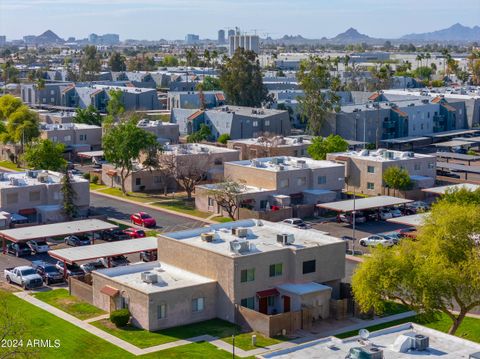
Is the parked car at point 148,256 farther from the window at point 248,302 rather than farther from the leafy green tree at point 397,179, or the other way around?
→ the leafy green tree at point 397,179

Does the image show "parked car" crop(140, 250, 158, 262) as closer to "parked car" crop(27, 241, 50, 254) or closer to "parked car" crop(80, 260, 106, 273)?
"parked car" crop(80, 260, 106, 273)

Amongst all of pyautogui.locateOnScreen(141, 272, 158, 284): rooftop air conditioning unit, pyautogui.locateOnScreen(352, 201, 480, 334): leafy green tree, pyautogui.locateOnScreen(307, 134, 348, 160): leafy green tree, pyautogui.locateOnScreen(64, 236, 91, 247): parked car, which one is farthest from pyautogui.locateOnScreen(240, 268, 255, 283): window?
pyautogui.locateOnScreen(307, 134, 348, 160): leafy green tree

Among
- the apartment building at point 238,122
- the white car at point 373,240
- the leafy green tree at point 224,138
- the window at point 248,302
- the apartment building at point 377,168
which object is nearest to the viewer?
the window at point 248,302

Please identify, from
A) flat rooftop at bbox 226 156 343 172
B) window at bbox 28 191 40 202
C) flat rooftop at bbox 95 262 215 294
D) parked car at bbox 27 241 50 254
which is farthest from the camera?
flat rooftop at bbox 226 156 343 172

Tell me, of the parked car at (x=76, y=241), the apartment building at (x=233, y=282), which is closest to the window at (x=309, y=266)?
the apartment building at (x=233, y=282)

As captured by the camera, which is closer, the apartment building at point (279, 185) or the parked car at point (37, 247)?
the parked car at point (37, 247)

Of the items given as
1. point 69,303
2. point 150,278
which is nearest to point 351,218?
point 150,278

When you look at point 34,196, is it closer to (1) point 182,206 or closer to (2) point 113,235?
(2) point 113,235

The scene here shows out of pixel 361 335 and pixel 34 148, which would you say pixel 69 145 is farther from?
pixel 361 335
